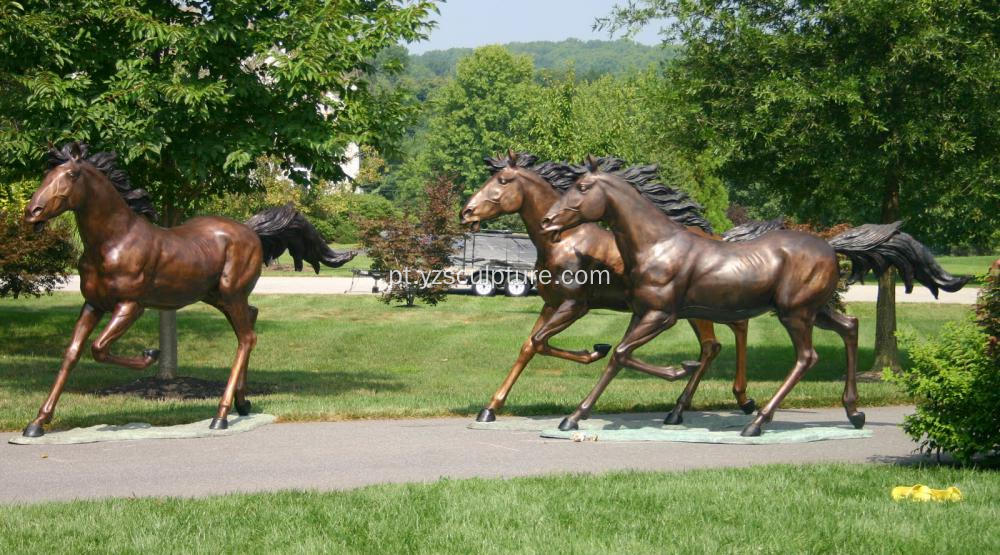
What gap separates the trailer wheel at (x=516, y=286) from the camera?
113ft

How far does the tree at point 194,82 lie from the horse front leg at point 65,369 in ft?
9.40

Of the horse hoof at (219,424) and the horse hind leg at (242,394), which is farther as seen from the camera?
the horse hind leg at (242,394)

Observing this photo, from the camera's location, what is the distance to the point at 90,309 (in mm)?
10148

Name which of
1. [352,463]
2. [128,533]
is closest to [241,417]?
[352,463]

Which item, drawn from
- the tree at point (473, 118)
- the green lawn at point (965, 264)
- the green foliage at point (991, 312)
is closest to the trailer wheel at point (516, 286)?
the green lawn at point (965, 264)

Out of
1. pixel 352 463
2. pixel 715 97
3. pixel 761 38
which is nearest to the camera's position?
pixel 352 463

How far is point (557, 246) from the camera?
11.0 metres

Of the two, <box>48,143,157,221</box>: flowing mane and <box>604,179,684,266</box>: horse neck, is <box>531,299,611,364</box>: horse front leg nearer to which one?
<box>604,179,684,266</box>: horse neck

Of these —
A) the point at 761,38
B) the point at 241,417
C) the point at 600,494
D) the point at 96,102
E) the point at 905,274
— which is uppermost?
the point at 761,38

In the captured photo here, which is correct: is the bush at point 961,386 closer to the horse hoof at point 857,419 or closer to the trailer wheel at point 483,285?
the horse hoof at point 857,419

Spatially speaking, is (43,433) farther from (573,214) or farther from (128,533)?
(573,214)

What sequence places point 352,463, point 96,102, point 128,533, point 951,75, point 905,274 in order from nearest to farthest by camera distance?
point 128,533 → point 352,463 → point 905,274 → point 96,102 → point 951,75

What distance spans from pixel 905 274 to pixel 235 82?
7754 mm

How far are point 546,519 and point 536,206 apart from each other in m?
4.88
